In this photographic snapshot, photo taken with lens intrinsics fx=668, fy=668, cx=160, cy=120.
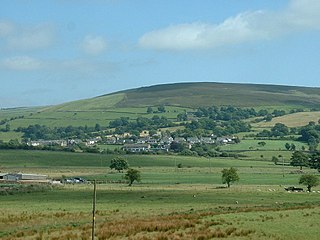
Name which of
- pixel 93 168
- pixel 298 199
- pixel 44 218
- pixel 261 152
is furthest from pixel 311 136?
pixel 44 218

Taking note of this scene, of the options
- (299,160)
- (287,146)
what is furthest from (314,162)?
(287,146)

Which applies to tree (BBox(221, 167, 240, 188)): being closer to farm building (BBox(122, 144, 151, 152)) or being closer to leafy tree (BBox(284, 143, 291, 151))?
leafy tree (BBox(284, 143, 291, 151))

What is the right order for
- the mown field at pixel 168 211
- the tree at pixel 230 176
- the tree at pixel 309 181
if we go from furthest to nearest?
the tree at pixel 230 176 → the tree at pixel 309 181 → the mown field at pixel 168 211

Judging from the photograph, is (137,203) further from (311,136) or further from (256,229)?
(311,136)

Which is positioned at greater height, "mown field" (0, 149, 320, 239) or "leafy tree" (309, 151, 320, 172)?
"leafy tree" (309, 151, 320, 172)

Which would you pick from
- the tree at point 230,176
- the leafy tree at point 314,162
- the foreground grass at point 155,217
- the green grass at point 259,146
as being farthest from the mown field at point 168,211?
the green grass at point 259,146

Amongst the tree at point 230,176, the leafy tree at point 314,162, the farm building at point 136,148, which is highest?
the farm building at point 136,148

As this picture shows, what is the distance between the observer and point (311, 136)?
19062cm

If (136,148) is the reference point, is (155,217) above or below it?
below

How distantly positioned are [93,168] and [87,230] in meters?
93.3

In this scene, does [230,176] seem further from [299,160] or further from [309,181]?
[299,160]

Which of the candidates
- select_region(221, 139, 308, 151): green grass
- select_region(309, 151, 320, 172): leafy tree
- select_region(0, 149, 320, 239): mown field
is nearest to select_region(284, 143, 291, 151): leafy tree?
select_region(221, 139, 308, 151): green grass

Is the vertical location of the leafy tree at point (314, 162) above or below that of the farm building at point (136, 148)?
below

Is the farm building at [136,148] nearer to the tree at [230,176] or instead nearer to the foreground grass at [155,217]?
the tree at [230,176]
